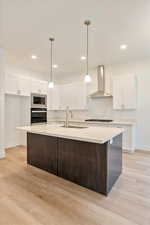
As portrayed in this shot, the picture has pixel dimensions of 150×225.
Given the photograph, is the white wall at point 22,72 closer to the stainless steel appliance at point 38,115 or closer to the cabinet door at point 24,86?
the cabinet door at point 24,86

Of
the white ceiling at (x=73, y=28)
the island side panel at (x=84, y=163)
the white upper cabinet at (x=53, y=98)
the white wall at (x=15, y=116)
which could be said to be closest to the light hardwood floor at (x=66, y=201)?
the island side panel at (x=84, y=163)

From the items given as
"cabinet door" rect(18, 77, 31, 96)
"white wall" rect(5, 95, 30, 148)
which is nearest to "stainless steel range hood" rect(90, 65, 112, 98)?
"cabinet door" rect(18, 77, 31, 96)

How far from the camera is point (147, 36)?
2.96m

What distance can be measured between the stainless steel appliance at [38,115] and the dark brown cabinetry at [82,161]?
1960 mm

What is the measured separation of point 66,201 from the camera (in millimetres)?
1889

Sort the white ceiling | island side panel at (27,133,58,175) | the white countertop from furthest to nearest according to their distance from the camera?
island side panel at (27,133,58,175)
the white ceiling
the white countertop

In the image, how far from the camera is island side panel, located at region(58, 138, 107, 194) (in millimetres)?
2027

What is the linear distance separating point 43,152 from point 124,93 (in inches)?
120

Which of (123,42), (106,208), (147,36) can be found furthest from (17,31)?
(106,208)

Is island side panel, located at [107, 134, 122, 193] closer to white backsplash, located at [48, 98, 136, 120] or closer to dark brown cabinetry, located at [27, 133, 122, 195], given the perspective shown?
dark brown cabinetry, located at [27, 133, 122, 195]

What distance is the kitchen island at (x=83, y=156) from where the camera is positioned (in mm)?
1996

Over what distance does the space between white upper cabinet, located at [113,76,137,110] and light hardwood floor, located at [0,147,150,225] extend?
2130 millimetres

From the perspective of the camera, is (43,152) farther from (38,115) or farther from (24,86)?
(24,86)

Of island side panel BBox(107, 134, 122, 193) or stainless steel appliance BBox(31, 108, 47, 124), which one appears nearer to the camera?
island side panel BBox(107, 134, 122, 193)
